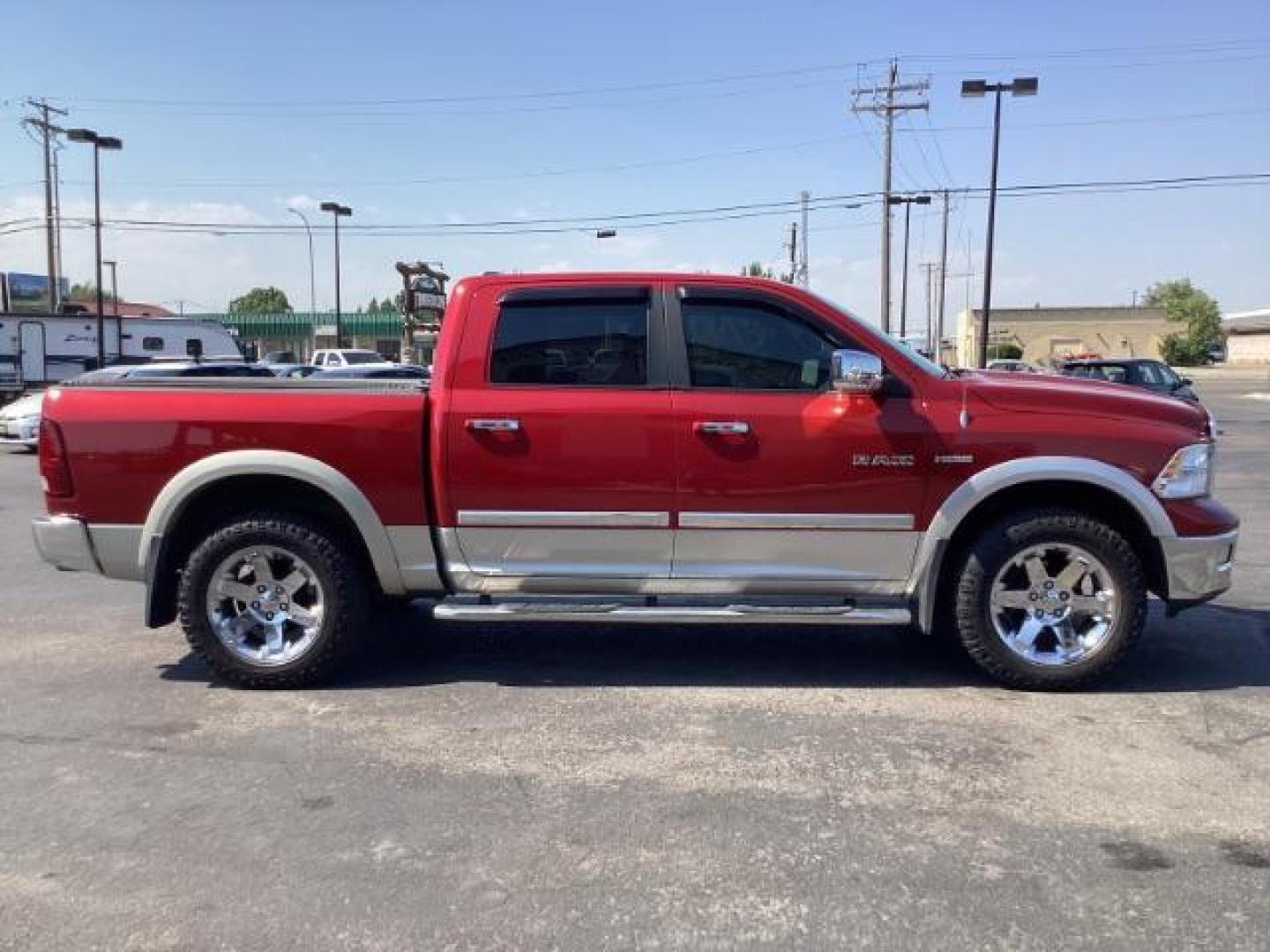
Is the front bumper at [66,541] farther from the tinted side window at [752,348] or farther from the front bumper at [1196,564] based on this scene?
the front bumper at [1196,564]

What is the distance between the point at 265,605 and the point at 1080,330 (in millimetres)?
→ 101953

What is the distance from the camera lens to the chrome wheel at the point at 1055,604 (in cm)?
508

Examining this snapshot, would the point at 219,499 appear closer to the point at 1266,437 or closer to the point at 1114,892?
the point at 1114,892

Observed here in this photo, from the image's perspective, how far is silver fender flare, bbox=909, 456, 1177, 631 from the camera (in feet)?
16.3

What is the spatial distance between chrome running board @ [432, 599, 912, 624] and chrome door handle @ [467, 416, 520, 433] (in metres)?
0.85

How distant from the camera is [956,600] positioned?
5.13m

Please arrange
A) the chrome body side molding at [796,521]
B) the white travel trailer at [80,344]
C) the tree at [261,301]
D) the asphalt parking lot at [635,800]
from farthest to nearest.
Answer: the tree at [261,301] → the white travel trailer at [80,344] → the chrome body side molding at [796,521] → the asphalt parking lot at [635,800]

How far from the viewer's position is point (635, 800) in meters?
3.97

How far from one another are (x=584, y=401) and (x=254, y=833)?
7.78ft

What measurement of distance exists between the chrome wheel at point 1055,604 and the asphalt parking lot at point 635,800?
9.7 inches

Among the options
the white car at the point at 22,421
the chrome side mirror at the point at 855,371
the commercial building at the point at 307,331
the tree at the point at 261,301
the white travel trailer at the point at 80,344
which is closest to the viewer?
the chrome side mirror at the point at 855,371

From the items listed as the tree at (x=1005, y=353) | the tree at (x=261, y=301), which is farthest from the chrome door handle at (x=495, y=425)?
the tree at (x=261, y=301)

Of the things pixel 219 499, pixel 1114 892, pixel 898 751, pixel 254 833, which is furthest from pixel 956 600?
pixel 219 499

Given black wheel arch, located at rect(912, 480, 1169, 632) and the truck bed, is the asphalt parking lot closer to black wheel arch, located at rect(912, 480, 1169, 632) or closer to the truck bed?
black wheel arch, located at rect(912, 480, 1169, 632)
